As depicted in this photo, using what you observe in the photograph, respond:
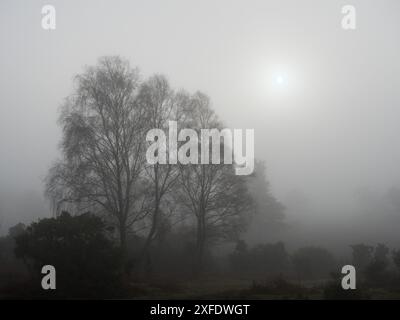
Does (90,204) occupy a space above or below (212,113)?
below

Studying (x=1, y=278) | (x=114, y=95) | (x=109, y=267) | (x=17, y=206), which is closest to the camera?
(x=109, y=267)

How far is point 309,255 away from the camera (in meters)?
30.0

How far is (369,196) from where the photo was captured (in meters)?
87.4

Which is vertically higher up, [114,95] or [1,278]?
[114,95]

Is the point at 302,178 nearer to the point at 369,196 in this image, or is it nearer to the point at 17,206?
the point at 369,196

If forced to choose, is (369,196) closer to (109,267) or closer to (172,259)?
(172,259)

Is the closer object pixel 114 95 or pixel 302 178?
pixel 114 95

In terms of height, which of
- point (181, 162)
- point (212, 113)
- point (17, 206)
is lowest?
point (17, 206)

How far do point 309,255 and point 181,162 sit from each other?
12146 millimetres
